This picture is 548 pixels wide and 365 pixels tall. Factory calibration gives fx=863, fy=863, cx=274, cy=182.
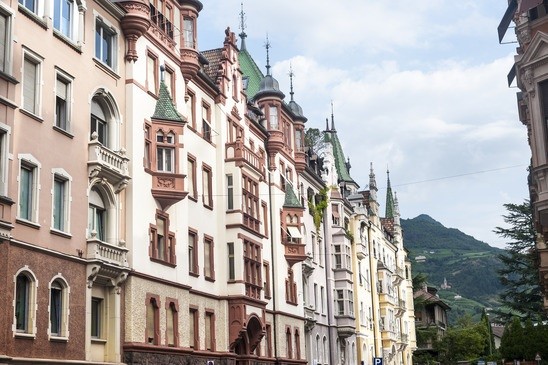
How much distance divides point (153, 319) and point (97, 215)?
5.69 m

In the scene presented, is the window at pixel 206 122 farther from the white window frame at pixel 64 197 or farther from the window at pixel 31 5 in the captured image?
the window at pixel 31 5

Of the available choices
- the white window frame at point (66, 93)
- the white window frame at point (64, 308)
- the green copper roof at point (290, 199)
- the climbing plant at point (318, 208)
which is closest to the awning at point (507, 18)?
the white window frame at point (66, 93)

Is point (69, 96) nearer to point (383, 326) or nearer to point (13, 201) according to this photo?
point (13, 201)

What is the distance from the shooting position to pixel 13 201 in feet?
93.6

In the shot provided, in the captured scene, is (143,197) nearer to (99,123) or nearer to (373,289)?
(99,123)

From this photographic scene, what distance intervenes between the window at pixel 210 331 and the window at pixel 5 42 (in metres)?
19.2

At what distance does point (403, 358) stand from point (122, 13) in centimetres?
6694

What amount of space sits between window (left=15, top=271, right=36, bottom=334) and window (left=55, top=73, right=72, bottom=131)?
253 inches

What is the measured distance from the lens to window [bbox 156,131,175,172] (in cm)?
3997

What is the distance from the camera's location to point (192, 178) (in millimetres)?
44188

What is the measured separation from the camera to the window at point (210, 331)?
4419 cm

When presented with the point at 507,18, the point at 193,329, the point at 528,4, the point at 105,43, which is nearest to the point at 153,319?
the point at 193,329

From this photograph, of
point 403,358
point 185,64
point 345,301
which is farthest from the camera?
point 403,358

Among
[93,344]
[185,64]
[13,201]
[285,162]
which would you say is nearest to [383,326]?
[285,162]
